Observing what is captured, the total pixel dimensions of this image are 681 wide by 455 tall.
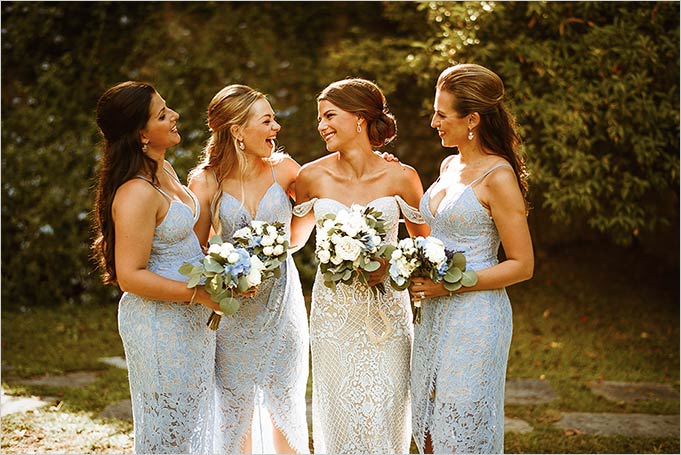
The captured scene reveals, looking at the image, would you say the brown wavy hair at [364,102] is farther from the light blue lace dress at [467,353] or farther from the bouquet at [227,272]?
the bouquet at [227,272]

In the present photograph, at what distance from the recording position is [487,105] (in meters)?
3.88

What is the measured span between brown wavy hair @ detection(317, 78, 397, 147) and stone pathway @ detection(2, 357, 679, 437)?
2496mm

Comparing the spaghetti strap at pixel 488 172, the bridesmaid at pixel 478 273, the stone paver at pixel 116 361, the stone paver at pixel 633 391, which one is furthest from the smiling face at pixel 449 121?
the stone paver at pixel 116 361

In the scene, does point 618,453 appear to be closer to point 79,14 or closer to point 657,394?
point 657,394

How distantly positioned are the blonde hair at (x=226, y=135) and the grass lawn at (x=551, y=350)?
2.07 m

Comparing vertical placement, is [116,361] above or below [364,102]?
below

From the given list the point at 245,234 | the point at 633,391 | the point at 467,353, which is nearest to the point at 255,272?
the point at 245,234

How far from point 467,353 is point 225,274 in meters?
1.17

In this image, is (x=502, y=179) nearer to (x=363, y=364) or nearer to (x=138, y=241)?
(x=363, y=364)

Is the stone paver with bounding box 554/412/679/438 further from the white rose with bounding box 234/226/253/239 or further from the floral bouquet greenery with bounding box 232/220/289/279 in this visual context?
the white rose with bounding box 234/226/253/239

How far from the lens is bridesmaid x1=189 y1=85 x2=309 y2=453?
13.8ft

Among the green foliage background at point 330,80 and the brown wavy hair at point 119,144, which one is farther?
the green foliage background at point 330,80

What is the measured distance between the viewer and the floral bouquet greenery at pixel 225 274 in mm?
3602

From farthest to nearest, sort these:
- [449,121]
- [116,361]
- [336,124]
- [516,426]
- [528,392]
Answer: [116,361], [528,392], [516,426], [336,124], [449,121]
